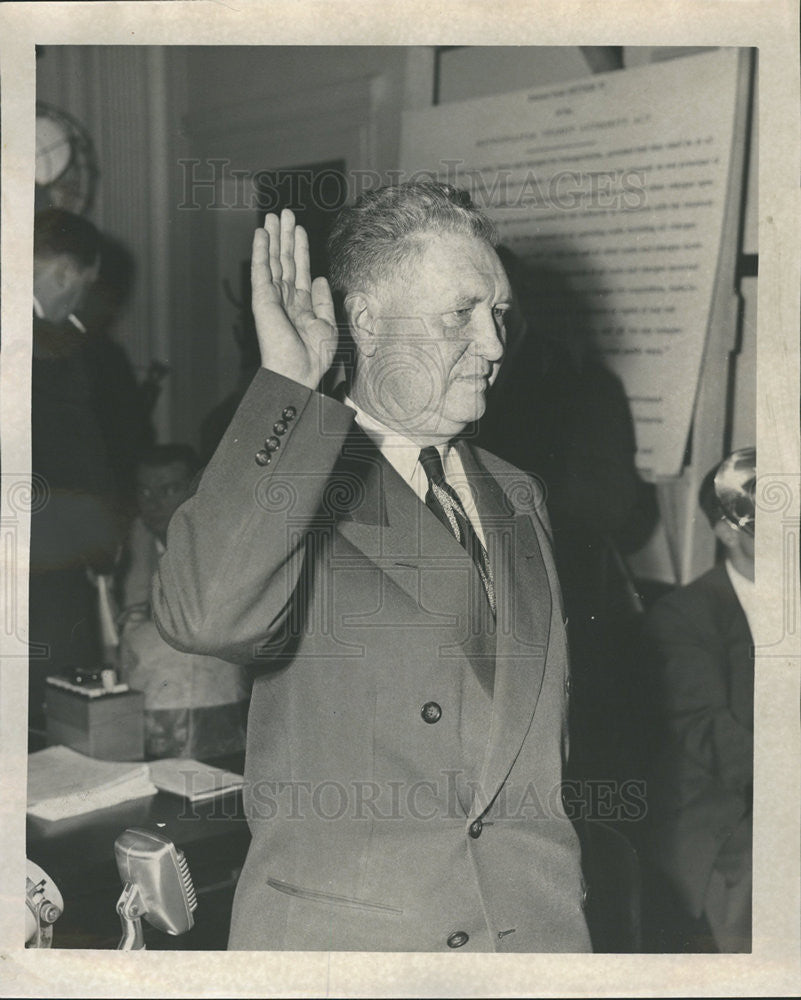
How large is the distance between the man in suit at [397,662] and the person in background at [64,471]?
32 centimetres

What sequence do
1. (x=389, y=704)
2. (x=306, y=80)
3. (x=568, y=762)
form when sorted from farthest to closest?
(x=306, y=80)
(x=568, y=762)
(x=389, y=704)

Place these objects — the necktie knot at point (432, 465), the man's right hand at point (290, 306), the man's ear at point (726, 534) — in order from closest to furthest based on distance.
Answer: the man's right hand at point (290, 306) → the necktie knot at point (432, 465) → the man's ear at point (726, 534)

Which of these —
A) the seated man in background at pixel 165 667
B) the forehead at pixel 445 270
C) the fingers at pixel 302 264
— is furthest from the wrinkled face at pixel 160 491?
the forehead at pixel 445 270

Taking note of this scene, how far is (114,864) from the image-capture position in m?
1.30

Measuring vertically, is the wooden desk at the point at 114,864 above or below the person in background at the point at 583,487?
below

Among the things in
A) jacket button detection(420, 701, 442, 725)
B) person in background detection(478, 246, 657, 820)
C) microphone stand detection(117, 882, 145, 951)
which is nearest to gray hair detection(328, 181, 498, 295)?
person in background detection(478, 246, 657, 820)

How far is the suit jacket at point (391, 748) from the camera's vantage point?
46.1 inches

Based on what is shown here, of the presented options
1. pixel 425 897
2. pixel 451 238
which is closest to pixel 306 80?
pixel 451 238

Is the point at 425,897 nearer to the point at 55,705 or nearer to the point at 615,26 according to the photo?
Result: the point at 55,705

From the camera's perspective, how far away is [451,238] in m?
1.20

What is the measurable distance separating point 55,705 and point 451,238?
3.06 feet

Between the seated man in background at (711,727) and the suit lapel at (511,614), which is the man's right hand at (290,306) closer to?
the suit lapel at (511,614)

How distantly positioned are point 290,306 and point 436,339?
20 cm

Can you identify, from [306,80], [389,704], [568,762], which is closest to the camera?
[389,704]
